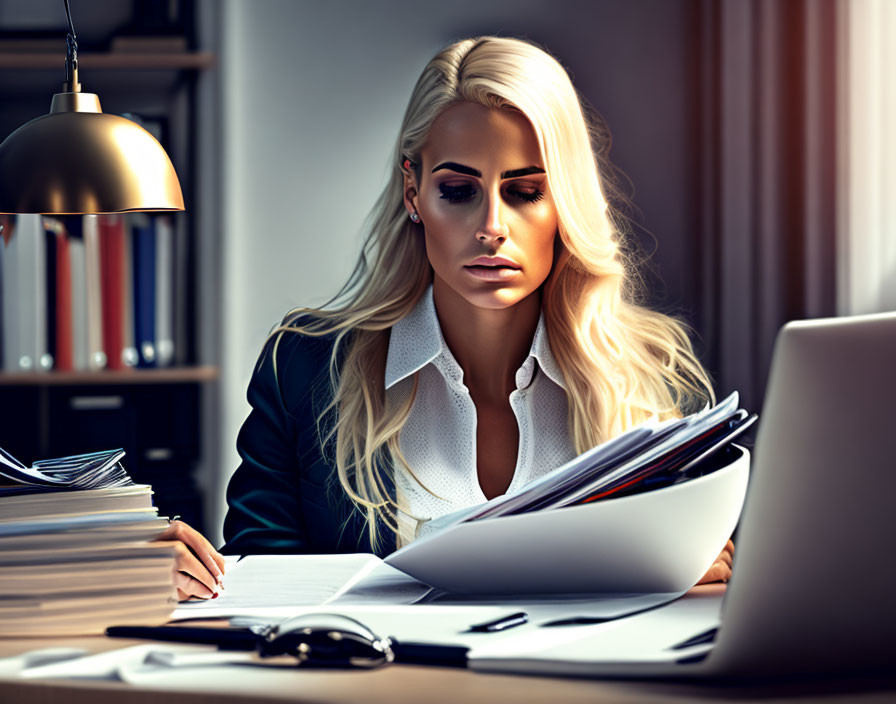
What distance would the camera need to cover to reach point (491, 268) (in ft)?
4.41

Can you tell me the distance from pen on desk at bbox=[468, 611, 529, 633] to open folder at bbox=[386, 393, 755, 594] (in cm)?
5

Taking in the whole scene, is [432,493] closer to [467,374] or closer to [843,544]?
[467,374]

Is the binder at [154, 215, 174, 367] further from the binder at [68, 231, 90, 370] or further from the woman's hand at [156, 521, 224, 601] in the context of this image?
the woman's hand at [156, 521, 224, 601]

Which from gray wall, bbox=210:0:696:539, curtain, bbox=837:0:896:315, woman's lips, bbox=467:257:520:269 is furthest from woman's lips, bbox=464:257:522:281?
gray wall, bbox=210:0:696:539

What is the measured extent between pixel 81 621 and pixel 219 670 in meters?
0.17

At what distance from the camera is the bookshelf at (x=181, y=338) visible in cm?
239

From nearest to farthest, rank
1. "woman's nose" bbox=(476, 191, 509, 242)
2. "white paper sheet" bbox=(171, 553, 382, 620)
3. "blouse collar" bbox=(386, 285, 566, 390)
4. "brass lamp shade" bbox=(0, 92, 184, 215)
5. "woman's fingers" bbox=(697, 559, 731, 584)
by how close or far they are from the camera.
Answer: "white paper sheet" bbox=(171, 553, 382, 620) < "woman's fingers" bbox=(697, 559, 731, 584) < "brass lamp shade" bbox=(0, 92, 184, 215) < "woman's nose" bbox=(476, 191, 509, 242) < "blouse collar" bbox=(386, 285, 566, 390)

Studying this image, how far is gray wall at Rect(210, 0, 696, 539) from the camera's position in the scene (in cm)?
267

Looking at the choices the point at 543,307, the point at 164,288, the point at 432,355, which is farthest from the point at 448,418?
the point at 164,288

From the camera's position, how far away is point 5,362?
7.44ft

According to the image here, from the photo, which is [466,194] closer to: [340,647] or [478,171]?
[478,171]

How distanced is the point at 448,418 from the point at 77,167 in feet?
2.24

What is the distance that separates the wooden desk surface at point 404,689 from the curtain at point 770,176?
1.81 m

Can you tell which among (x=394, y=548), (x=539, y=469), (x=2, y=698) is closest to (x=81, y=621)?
(x=2, y=698)
